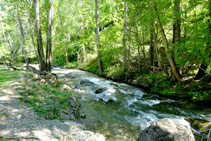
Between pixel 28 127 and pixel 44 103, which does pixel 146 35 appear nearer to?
pixel 44 103

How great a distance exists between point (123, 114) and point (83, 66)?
50.6 feet

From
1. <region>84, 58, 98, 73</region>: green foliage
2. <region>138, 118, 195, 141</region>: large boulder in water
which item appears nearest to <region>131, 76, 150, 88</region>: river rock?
<region>138, 118, 195, 141</region>: large boulder in water

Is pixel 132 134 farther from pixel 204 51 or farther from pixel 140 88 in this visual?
pixel 140 88

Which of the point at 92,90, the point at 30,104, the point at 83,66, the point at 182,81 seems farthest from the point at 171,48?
the point at 83,66

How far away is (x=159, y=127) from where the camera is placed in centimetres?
349

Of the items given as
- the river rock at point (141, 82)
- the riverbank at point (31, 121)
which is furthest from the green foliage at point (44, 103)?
the river rock at point (141, 82)

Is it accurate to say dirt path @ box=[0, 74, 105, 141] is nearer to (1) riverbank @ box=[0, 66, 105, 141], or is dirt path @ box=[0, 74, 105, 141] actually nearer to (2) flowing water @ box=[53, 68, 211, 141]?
(1) riverbank @ box=[0, 66, 105, 141]

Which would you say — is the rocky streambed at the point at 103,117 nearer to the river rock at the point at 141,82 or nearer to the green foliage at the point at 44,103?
the green foliage at the point at 44,103

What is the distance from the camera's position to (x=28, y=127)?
357cm

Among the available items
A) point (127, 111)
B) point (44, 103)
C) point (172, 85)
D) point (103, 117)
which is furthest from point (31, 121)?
point (172, 85)

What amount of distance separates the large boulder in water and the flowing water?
0.98 m

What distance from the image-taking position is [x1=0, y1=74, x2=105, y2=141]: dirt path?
3.23 m

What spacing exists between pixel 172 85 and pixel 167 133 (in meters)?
5.93

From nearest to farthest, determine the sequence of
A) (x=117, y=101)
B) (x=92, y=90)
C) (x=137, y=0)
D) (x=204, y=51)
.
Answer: (x=204, y=51) < (x=117, y=101) < (x=137, y=0) < (x=92, y=90)
